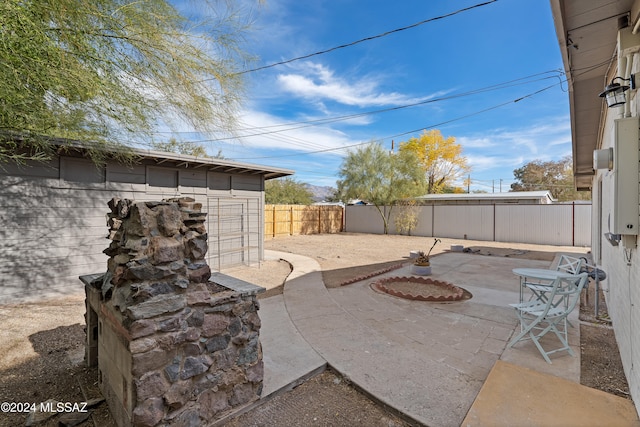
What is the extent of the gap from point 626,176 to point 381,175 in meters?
13.9

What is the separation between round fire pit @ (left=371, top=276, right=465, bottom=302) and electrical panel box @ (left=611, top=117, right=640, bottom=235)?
2.66 metres

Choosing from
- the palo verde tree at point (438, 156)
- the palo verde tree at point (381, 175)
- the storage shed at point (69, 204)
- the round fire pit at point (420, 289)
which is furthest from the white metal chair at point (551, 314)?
the palo verde tree at point (438, 156)

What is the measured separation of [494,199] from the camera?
14484mm

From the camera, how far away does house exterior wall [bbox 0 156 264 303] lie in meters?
4.44

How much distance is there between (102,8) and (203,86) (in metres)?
1.08

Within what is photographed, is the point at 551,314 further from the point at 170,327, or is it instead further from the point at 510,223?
the point at 510,223

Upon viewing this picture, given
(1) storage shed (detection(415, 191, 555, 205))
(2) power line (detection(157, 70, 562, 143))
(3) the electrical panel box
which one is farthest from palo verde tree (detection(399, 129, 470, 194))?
(3) the electrical panel box

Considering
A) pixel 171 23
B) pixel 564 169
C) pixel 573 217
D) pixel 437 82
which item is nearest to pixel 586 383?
pixel 171 23

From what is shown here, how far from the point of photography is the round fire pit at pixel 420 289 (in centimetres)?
452

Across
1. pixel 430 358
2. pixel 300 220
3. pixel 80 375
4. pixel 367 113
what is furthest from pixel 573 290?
pixel 300 220

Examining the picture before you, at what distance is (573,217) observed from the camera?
36.9ft

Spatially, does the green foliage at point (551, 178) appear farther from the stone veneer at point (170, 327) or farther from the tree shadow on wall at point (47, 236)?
the tree shadow on wall at point (47, 236)

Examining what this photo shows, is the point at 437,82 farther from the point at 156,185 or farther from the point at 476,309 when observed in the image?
the point at 156,185

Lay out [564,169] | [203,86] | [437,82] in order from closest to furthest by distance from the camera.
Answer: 1. [203,86]
2. [437,82]
3. [564,169]
